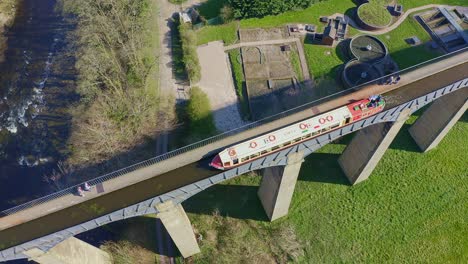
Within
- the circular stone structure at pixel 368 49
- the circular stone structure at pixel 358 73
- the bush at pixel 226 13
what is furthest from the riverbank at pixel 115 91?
the circular stone structure at pixel 368 49

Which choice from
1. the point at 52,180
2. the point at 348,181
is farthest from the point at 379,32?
the point at 52,180

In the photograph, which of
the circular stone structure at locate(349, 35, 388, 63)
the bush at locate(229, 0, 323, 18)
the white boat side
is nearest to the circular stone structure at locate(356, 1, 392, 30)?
the circular stone structure at locate(349, 35, 388, 63)

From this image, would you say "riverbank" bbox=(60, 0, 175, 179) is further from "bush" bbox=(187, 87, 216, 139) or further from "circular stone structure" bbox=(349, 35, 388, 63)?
"circular stone structure" bbox=(349, 35, 388, 63)

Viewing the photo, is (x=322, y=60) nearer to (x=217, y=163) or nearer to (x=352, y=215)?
(x=352, y=215)

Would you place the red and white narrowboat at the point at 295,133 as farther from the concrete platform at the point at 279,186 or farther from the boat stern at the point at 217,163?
the concrete platform at the point at 279,186

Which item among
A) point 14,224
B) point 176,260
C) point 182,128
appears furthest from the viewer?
point 182,128

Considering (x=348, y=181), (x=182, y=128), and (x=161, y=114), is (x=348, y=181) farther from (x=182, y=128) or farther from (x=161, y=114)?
(x=161, y=114)
